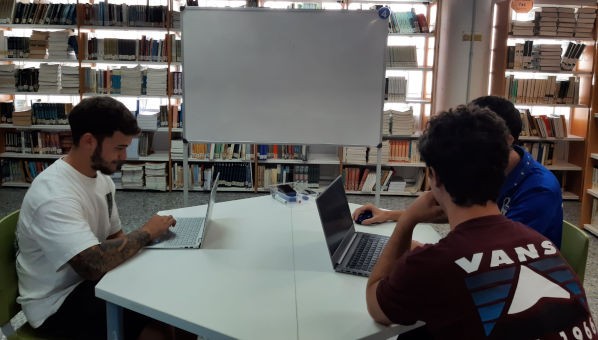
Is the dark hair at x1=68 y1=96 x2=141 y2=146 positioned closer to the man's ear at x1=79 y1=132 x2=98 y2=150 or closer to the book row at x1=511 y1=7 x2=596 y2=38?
the man's ear at x1=79 y1=132 x2=98 y2=150

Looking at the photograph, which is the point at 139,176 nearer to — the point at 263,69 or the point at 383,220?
the point at 263,69

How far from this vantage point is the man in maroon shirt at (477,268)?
1.04 meters

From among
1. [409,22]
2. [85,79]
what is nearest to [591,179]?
[409,22]

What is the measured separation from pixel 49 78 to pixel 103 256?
14.4 feet

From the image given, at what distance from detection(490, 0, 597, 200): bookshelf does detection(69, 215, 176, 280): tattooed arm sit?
451cm

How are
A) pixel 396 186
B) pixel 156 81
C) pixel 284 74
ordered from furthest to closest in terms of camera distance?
pixel 396 186, pixel 156 81, pixel 284 74

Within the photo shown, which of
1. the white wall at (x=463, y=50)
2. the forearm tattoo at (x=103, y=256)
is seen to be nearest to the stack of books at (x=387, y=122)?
the white wall at (x=463, y=50)

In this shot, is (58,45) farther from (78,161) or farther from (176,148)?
(78,161)

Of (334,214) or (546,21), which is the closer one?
(334,214)

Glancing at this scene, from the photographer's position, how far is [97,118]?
176 cm

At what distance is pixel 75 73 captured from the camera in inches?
209

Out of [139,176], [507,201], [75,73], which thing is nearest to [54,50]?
[75,73]

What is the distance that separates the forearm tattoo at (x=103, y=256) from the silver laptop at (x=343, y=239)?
2.17ft

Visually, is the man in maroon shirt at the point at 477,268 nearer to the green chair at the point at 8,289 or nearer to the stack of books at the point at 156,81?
the green chair at the point at 8,289
